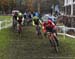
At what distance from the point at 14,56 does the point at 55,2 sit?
67055 millimetres

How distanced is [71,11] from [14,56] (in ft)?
58.7

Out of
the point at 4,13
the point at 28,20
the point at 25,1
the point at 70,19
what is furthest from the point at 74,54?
the point at 4,13

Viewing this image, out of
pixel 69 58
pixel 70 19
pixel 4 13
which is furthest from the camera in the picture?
pixel 4 13

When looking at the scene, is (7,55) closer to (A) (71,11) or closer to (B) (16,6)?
(A) (71,11)

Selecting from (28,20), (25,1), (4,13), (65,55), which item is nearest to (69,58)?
(65,55)

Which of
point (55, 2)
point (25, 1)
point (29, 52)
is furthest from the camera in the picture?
point (25, 1)

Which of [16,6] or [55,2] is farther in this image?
[16,6]

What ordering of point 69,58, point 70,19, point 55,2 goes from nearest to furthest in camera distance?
point 69,58, point 70,19, point 55,2

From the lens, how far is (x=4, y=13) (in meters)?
102

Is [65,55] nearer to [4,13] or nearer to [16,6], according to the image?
[16,6]

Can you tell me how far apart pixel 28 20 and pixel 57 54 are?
884 inches

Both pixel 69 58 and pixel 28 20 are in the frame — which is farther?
pixel 28 20

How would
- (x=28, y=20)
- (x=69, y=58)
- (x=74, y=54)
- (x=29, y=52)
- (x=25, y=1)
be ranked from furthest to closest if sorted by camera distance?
(x=25, y=1) < (x=28, y=20) < (x=29, y=52) < (x=74, y=54) < (x=69, y=58)

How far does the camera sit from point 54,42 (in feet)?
49.2
